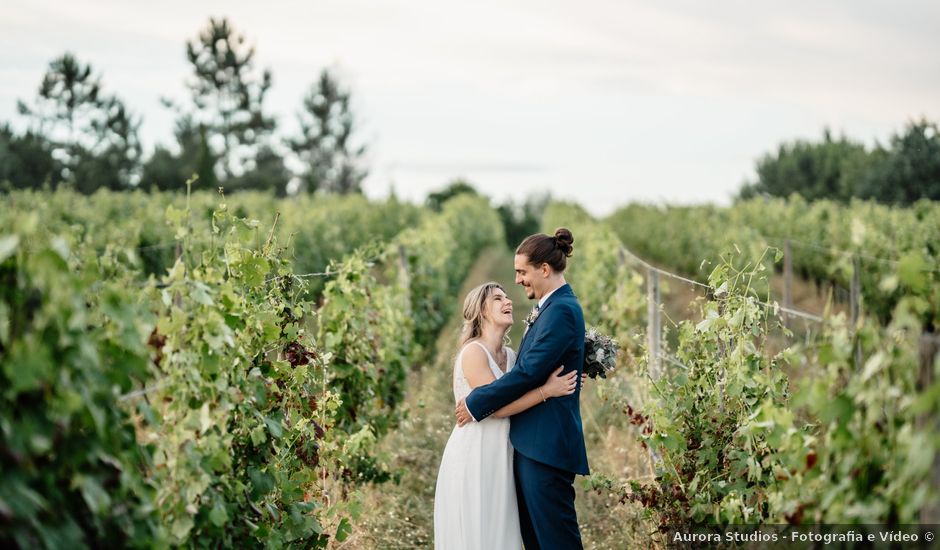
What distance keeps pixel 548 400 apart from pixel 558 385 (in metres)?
0.09

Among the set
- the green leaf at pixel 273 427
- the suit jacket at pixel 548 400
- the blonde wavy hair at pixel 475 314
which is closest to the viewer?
the green leaf at pixel 273 427

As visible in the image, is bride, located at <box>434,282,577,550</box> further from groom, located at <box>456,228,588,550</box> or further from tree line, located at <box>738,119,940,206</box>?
tree line, located at <box>738,119,940,206</box>

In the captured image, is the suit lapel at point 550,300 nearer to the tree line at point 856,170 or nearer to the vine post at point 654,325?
the vine post at point 654,325

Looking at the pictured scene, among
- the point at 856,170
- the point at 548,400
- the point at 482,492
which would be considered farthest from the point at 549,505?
the point at 856,170

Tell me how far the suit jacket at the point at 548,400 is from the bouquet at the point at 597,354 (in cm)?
20

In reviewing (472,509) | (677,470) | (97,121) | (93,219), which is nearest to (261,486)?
(472,509)

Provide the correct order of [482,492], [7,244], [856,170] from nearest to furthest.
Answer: [7,244], [482,492], [856,170]

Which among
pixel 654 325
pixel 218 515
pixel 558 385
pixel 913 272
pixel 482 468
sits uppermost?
pixel 913 272

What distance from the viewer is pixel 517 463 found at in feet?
13.3

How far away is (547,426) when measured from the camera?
391 cm

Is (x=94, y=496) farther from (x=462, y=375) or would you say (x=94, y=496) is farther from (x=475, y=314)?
(x=475, y=314)

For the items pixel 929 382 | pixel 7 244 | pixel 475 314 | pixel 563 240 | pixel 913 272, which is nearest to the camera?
pixel 7 244

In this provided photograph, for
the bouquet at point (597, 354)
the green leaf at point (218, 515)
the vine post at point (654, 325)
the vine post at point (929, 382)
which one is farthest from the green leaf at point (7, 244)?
the vine post at point (654, 325)

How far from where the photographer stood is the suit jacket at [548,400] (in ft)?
12.7
